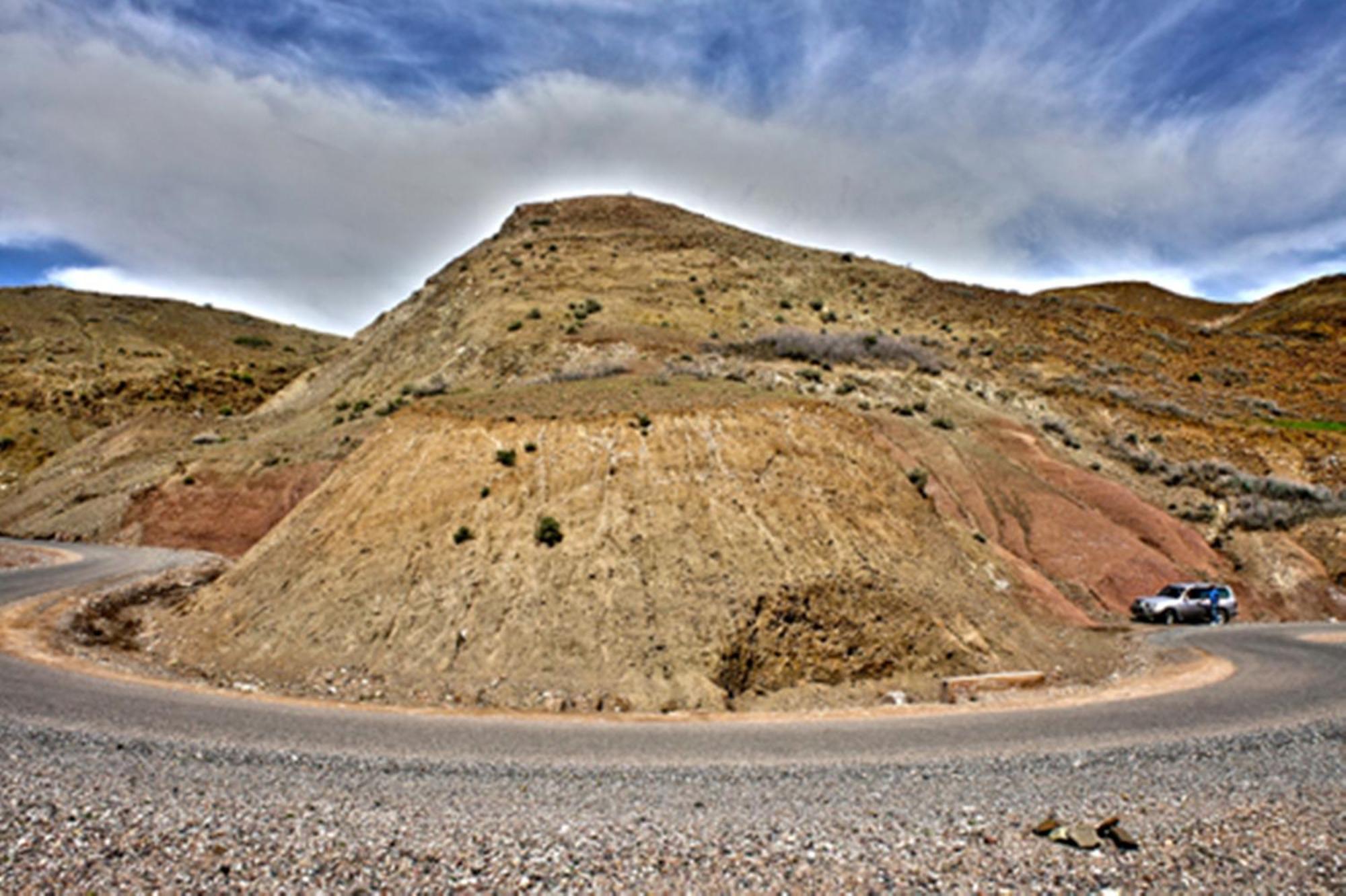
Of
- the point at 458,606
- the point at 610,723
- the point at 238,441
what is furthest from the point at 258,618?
the point at 238,441

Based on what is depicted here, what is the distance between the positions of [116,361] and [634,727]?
81814mm

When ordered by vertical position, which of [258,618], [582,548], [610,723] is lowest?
[610,723]

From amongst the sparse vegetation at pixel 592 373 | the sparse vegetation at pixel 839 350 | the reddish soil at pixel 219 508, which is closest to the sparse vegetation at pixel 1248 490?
the sparse vegetation at pixel 839 350

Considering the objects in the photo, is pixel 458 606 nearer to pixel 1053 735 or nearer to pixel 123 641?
pixel 123 641

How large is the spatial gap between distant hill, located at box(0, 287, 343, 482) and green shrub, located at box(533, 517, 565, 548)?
4754 centimetres

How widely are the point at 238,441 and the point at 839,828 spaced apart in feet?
132

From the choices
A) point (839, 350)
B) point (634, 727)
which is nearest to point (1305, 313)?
point (839, 350)

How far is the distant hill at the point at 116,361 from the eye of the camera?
60.1 meters

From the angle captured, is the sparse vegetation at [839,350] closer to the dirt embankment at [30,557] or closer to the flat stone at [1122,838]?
the dirt embankment at [30,557]

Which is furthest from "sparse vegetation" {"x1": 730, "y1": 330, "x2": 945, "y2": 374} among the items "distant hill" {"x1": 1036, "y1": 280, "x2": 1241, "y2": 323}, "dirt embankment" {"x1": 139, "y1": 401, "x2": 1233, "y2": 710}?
"distant hill" {"x1": 1036, "y1": 280, "x2": 1241, "y2": 323}

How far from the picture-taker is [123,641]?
59.3 ft

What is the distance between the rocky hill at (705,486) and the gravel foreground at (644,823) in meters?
5.70

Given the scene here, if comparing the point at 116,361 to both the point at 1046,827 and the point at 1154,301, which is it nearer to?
the point at 1046,827

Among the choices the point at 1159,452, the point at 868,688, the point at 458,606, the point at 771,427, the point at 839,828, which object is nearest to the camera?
A: the point at 839,828
